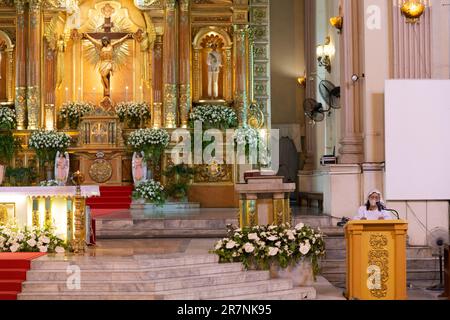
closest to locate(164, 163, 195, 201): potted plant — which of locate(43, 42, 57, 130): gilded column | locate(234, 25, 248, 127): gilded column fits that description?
locate(234, 25, 248, 127): gilded column

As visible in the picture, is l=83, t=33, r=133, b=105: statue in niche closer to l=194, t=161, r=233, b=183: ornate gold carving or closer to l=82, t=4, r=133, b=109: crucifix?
l=82, t=4, r=133, b=109: crucifix

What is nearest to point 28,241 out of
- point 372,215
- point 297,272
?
point 297,272

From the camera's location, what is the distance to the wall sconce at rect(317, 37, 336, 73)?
56.7ft

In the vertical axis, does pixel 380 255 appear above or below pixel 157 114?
below

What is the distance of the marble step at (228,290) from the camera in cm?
1001

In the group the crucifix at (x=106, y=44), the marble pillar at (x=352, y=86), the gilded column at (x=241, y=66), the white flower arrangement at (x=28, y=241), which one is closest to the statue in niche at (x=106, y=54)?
the crucifix at (x=106, y=44)

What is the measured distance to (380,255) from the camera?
1038cm

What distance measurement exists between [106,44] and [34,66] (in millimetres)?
1837

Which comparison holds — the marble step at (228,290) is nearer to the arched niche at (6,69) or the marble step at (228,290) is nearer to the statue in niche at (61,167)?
the statue in niche at (61,167)

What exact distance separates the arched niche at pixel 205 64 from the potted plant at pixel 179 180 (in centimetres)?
238

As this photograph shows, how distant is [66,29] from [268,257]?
11.6 meters

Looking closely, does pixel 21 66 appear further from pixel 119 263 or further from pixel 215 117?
pixel 119 263

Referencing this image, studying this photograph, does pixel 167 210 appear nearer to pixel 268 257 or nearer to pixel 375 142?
pixel 375 142
